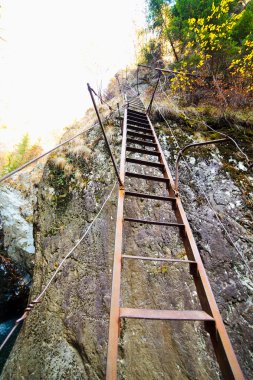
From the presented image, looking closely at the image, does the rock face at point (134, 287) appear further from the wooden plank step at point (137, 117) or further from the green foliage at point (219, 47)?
the green foliage at point (219, 47)

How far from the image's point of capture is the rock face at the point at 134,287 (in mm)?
2797

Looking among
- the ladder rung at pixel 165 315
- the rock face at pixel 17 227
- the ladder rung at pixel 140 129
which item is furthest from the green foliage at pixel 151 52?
the ladder rung at pixel 165 315

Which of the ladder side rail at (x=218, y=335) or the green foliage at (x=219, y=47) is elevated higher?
the green foliage at (x=219, y=47)

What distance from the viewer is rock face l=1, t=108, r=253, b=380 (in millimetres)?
2797

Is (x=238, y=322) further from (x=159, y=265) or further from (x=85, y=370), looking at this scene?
(x=85, y=370)

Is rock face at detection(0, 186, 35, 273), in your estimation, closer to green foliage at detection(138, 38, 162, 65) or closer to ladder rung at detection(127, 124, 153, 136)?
ladder rung at detection(127, 124, 153, 136)

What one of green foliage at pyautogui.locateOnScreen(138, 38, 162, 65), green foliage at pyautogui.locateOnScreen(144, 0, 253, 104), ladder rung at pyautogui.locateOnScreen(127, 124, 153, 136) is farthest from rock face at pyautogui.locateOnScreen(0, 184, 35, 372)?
green foliage at pyautogui.locateOnScreen(138, 38, 162, 65)

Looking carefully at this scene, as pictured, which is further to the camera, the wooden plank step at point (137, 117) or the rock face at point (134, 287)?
the wooden plank step at point (137, 117)

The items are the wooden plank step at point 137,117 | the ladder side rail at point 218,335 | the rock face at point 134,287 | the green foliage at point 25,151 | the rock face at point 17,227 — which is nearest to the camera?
the ladder side rail at point 218,335

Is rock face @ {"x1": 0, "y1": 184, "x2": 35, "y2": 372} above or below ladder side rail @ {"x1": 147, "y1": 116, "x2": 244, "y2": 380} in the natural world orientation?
below

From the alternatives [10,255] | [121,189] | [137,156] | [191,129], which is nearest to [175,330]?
[121,189]

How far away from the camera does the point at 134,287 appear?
11.0 ft

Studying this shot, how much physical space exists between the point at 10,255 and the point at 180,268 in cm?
678

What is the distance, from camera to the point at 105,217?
421cm
